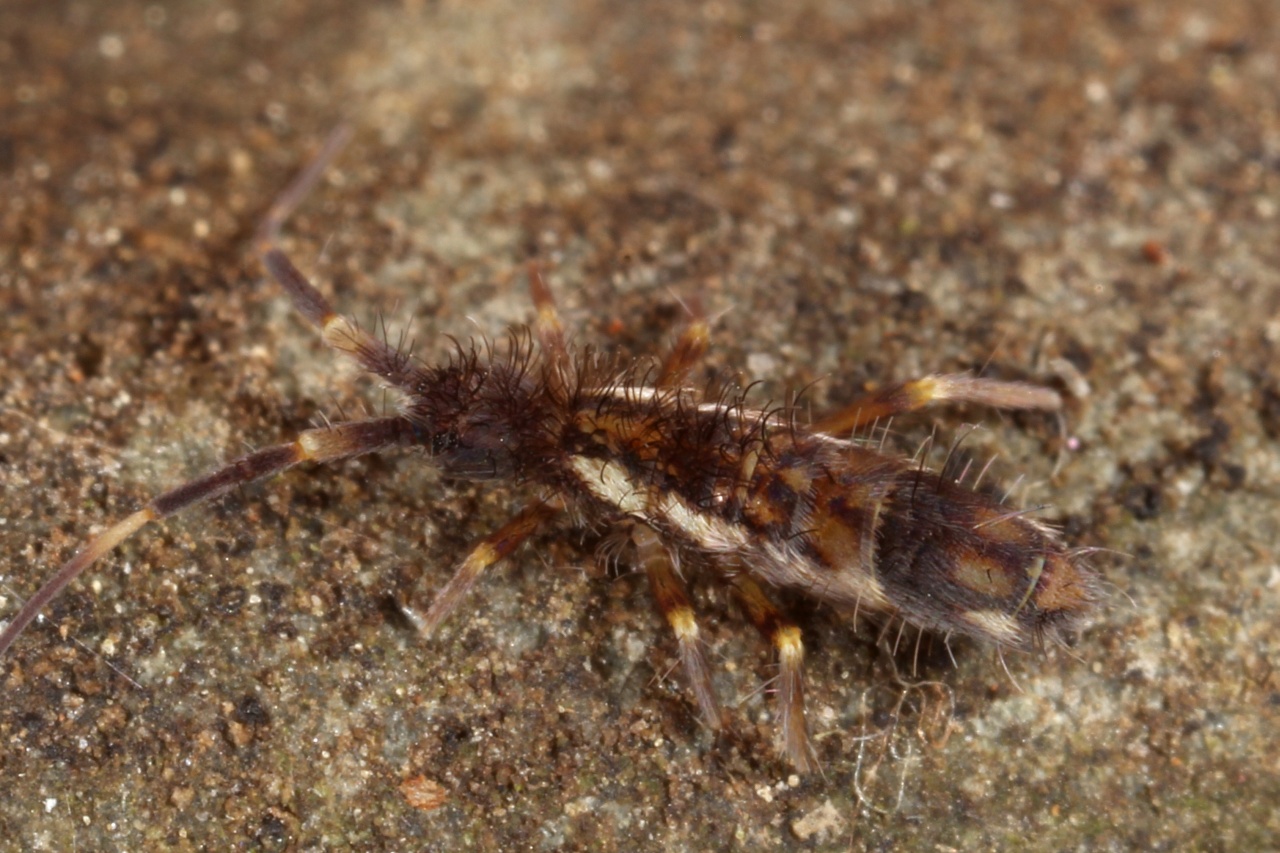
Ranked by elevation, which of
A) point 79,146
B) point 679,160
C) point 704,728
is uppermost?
point 679,160

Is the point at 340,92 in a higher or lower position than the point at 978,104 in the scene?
lower

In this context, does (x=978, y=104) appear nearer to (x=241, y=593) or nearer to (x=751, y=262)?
(x=751, y=262)

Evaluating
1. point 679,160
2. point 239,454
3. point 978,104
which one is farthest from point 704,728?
point 978,104

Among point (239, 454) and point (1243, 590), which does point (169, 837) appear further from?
point (1243, 590)

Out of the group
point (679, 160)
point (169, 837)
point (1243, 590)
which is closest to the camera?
point (169, 837)

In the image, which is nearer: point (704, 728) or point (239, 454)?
point (704, 728)

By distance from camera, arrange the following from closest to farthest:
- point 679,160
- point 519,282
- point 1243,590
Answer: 1. point 1243,590
2. point 519,282
3. point 679,160
